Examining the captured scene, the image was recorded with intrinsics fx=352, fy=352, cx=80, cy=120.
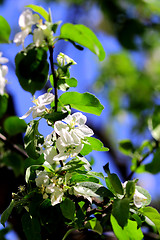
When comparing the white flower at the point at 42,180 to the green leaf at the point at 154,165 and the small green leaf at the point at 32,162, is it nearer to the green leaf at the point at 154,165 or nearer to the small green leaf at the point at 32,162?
the small green leaf at the point at 32,162

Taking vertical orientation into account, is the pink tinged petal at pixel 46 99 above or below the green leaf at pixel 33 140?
above

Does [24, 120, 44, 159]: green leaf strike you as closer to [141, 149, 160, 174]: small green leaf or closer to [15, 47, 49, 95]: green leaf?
[15, 47, 49, 95]: green leaf

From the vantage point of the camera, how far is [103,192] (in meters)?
0.61

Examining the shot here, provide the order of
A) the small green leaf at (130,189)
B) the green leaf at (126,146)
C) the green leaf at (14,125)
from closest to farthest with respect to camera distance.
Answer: the green leaf at (14,125) → the small green leaf at (130,189) → the green leaf at (126,146)

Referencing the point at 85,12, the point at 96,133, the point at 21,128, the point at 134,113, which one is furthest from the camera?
the point at 85,12

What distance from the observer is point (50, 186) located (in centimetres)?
60

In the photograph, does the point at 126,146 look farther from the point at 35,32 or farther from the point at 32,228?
the point at 35,32

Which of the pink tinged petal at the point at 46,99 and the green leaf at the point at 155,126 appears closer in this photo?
the pink tinged petal at the point at 46,99

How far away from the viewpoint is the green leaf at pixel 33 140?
23.5 inches

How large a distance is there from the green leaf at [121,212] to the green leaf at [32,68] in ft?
0.73

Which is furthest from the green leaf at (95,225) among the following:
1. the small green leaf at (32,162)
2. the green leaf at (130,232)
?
the small green leaf at (32,162)

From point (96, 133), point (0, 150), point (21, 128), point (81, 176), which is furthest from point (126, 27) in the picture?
point (21, 128)

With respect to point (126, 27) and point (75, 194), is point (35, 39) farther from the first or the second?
point (126, 27)

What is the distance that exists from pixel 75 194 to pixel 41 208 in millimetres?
66
